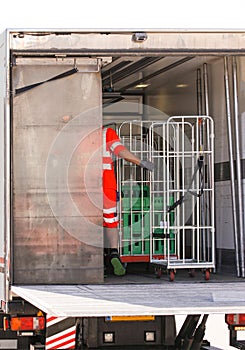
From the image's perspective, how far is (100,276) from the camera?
770 centimetres

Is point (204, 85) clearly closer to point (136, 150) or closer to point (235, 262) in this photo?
point (136, 150)

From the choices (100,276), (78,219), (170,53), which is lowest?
(100,276)

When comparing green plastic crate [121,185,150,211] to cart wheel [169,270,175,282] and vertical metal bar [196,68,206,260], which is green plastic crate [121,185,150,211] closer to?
vertical metal bar [196,68,206,260]

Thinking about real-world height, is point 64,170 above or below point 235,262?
above

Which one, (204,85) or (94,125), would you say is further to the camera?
(204,85)

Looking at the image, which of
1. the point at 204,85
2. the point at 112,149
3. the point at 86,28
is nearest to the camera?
the point at 86,28

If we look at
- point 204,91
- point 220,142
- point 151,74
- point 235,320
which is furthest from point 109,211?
point 151,74

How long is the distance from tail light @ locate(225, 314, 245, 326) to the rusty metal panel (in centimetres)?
127

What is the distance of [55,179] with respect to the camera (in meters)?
7.64

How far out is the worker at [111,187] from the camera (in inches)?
335

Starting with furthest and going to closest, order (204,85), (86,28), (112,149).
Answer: (204,85) → (112,149) → (86,28)

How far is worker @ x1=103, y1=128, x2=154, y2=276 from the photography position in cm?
852

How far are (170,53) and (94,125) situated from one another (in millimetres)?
944

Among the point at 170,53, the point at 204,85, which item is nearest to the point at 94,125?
the point at 170,53
